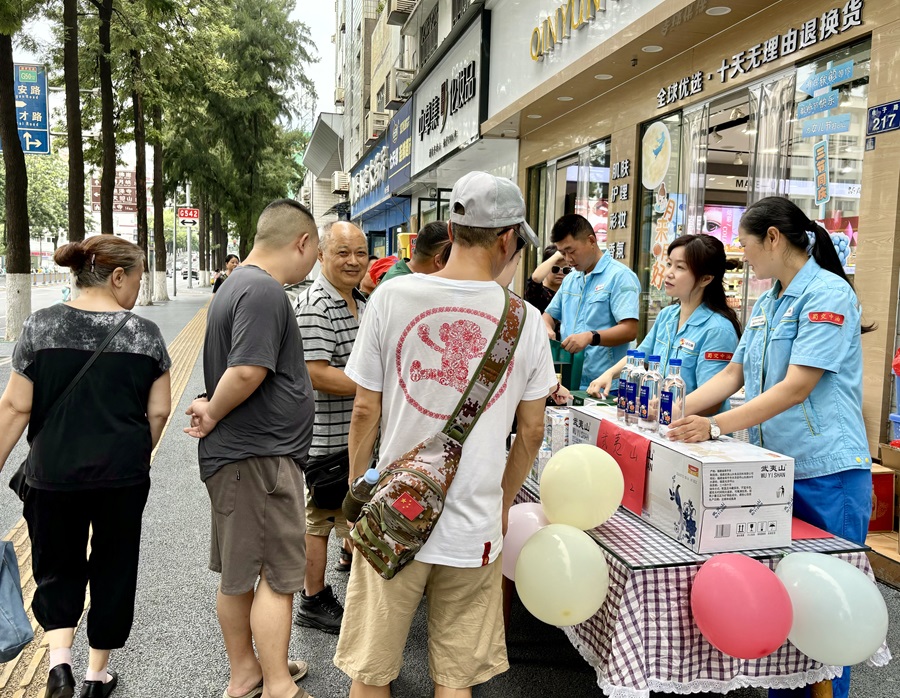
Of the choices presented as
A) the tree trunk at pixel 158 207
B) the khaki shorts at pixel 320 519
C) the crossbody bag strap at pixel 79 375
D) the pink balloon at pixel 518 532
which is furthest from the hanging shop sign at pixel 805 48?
the tree trunk at pixel 158 207

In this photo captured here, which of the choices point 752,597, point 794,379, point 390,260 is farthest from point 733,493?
point 390,260

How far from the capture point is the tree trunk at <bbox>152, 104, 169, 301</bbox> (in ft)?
75.1

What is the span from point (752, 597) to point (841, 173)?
3862 millimetres

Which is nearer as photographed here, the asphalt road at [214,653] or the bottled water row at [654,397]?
the bottled water row at [654,397]

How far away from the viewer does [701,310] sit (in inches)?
126

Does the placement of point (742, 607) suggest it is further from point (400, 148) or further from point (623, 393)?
point (400, 148)

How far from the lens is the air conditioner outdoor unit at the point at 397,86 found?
60.0ft

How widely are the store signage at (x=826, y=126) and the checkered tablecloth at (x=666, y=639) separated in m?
3.59

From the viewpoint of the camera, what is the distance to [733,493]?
2184 mm

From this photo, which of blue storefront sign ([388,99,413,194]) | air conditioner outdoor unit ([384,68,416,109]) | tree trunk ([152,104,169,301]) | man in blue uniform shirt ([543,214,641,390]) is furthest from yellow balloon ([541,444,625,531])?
tree trunk ([152,104,169,301])

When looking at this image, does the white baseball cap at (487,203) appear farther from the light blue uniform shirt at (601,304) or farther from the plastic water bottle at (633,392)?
the light blue uniform shirt at (601,304)

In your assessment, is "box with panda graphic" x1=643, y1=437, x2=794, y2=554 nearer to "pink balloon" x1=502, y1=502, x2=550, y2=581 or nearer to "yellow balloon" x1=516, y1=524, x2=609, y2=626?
"yellow balloon" x1=516, y1=524, x2=609, y2=626

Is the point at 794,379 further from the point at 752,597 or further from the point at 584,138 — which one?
the point at 584,138

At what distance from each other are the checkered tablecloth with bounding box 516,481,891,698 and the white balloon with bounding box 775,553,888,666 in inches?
5.3
